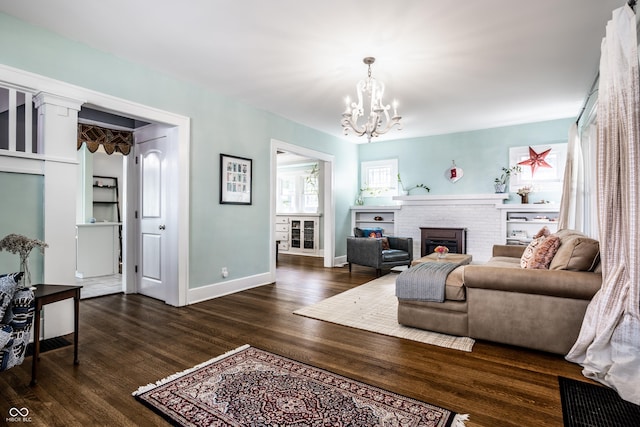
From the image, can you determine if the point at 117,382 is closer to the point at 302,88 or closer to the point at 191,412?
the point at 191,412

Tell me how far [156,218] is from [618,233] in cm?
449

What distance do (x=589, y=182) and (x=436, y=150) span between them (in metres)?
2.66

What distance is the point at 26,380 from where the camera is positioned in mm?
2084

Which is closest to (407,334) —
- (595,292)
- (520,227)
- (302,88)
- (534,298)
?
(534,298)

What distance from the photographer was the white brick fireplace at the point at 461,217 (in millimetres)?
5906

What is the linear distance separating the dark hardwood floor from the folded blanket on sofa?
425 millimetres

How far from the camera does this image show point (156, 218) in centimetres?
414

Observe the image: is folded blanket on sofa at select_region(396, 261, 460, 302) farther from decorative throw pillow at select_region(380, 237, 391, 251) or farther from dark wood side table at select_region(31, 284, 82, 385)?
decorative throw pillow at select_region(380, 237, 391, 251)

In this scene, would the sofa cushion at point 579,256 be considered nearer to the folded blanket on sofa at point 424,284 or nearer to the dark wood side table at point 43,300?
the folded blanket on sofa at point 424,284

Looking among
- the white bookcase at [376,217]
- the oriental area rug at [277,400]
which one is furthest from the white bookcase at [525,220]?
the oriental area rug at [277,400]

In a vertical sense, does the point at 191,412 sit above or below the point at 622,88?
below

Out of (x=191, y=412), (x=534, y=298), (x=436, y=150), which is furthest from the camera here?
(x=436, y=150)

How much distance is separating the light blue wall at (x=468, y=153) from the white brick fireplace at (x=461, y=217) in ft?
1.02

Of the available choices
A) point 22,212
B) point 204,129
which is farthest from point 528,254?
point 22,212
